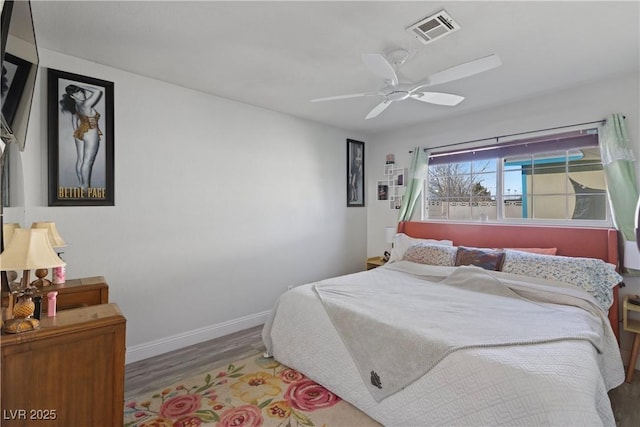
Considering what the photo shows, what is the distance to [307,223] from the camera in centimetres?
402

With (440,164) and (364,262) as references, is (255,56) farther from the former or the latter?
(364,262)

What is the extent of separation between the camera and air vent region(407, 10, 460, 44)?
183 centimetres

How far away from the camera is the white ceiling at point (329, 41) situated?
179cm

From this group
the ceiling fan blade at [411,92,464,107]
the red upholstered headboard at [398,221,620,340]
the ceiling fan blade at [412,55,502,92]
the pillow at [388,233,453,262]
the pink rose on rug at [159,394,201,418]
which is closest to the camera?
the ceiling fan blade at [412,55,502,92]

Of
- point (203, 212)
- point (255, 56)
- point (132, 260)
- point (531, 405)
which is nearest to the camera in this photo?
point (531, 405)

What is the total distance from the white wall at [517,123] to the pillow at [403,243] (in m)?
0.55

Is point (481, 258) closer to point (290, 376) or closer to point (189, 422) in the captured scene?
point (290, 376)

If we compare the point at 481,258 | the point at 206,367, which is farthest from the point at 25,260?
the point at 481,258

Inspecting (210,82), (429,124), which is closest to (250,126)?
(210,82)

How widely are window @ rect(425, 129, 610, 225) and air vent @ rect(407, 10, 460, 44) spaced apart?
1.86 metres

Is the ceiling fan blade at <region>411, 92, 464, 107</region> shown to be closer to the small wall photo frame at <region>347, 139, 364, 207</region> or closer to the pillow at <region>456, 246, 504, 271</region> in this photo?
the pillow at <region>456, 246, 504, 271</region>

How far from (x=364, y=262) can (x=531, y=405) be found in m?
3.43

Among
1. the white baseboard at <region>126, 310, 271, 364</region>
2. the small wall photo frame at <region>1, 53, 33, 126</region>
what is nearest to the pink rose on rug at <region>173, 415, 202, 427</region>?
the white baseboard at <region>126, 310, 271, 364</region>

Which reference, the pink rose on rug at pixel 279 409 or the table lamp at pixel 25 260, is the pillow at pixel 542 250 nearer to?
the pink rose on rug at pixel 279 409
